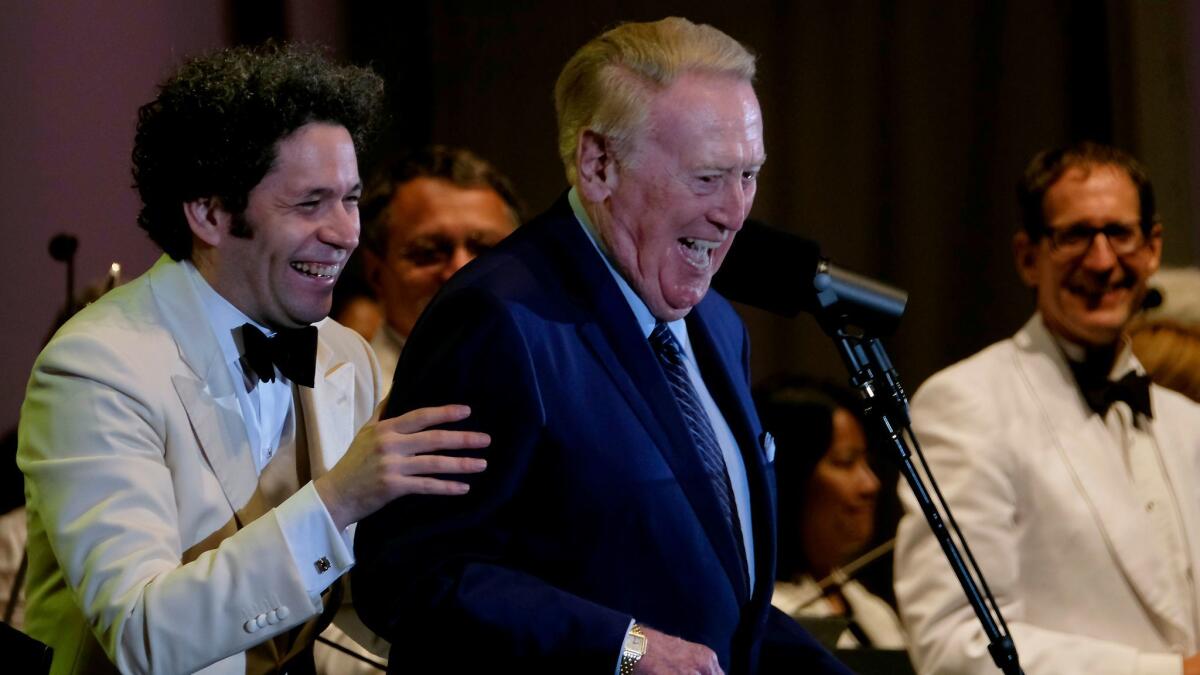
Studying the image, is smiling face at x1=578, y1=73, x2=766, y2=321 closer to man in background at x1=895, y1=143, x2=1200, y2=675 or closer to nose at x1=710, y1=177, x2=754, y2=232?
nose at x1=710, y1=177, x2=754, y2=232

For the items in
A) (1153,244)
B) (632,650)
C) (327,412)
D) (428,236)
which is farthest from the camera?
(428,236)

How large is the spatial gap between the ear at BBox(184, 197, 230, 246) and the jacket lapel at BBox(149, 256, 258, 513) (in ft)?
0.21

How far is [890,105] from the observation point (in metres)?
5.07

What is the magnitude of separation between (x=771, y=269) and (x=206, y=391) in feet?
2.48

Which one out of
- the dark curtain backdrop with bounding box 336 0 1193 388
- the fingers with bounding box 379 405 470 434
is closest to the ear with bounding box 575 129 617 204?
the fingers with bounding box 379 405 470 434

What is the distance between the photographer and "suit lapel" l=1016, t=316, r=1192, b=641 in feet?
9.62

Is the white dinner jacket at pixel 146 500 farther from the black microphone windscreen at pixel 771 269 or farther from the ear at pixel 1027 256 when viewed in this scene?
the ear at pixel 1027 256

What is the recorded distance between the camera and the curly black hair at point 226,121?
2.10m

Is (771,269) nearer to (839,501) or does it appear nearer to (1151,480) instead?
(1151,480)

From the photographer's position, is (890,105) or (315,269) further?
(890,105)

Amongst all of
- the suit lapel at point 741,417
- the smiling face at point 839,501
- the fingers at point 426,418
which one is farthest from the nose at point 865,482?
the fingers at point 426,418

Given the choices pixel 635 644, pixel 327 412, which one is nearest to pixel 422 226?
pixel 327 412

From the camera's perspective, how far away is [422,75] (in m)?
5.14

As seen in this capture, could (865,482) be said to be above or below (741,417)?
below
